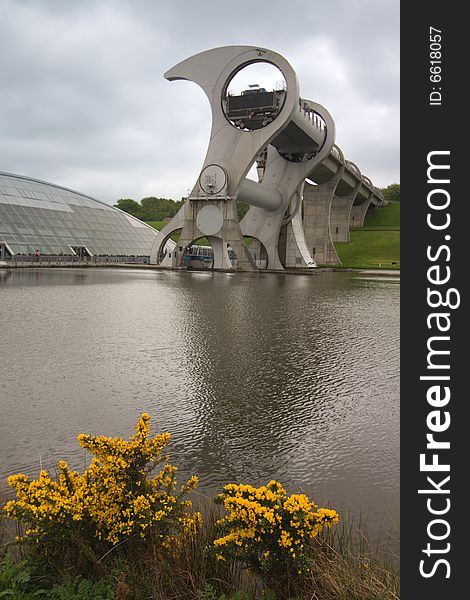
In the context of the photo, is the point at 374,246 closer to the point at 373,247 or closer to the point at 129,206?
the point at 373,247

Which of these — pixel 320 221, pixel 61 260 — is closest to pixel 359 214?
pixel 320 221

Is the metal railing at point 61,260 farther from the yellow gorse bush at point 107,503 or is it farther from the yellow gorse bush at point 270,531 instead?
the yellow gorse bush at point 270,531

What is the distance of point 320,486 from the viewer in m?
5.19

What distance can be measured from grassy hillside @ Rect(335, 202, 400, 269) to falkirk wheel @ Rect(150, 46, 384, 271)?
53.9 feet

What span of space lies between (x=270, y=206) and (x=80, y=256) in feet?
70.3

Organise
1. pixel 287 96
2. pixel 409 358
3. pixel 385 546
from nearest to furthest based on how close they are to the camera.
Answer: pixel 409 358, pixel 385 546, pixel 287 96

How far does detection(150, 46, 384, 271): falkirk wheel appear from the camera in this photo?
46.7m

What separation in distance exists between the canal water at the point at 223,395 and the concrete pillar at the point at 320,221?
194 feet

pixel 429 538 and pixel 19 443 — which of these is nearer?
pixel 429 538

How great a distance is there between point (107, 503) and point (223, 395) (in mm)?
4905

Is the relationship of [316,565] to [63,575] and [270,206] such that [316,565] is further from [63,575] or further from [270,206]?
[270,206]

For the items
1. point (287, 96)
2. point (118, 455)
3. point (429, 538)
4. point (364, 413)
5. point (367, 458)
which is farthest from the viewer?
point (287, 96)

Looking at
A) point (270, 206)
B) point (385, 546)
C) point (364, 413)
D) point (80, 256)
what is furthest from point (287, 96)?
point (385, 546)

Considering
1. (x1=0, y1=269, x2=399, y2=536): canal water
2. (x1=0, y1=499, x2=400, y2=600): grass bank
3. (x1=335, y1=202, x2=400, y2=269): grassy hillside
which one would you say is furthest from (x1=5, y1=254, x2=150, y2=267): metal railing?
(x1=0, y1=499, x2=400, y2=600): grass bank
